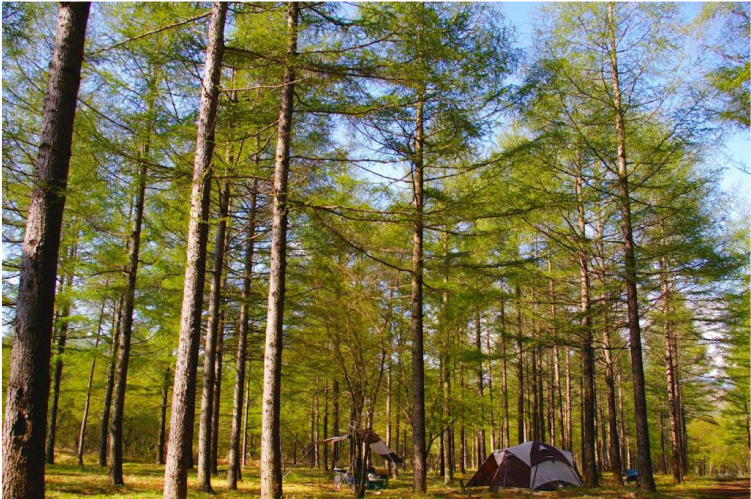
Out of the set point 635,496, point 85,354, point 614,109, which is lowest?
point 635,496

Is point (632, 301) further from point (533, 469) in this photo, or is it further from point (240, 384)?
point (240, 384)

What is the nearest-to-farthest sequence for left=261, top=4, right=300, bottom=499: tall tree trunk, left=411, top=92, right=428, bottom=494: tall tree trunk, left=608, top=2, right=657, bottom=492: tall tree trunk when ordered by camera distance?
1. left=261, top=4, right=300, bottom=499: tall tree trunk
2. left=411, top=92, right=428, bottom=494: tall tree trunk
3. left=608, top=2, right=657, bottom=492: tall tree trunk

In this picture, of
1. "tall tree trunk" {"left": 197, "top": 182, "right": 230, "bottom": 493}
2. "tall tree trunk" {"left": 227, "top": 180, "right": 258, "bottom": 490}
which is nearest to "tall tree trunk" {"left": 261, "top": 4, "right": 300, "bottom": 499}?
"tall tree trunk" {"left": 197, "top": 182, "right": 230, "bottom": 493}

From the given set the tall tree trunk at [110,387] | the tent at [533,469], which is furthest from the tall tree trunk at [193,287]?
the tent at [533,469]

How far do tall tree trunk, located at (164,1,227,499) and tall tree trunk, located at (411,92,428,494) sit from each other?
3.94 metres

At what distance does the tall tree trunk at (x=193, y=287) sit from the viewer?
19.0ft

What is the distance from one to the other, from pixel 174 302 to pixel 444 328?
724 cm

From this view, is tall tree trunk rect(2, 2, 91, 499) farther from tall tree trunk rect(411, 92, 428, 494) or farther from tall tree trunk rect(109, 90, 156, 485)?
tall tree trunk rect(411, 92, 428, 494)

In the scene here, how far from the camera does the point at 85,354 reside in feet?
49.6

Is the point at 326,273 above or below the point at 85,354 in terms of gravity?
above

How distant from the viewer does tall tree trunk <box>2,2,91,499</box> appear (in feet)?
12.9

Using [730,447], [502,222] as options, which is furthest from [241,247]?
[730,447]

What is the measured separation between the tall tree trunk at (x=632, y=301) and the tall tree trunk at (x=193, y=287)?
8.68m

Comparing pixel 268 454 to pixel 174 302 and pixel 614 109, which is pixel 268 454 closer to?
pixel 174 302
